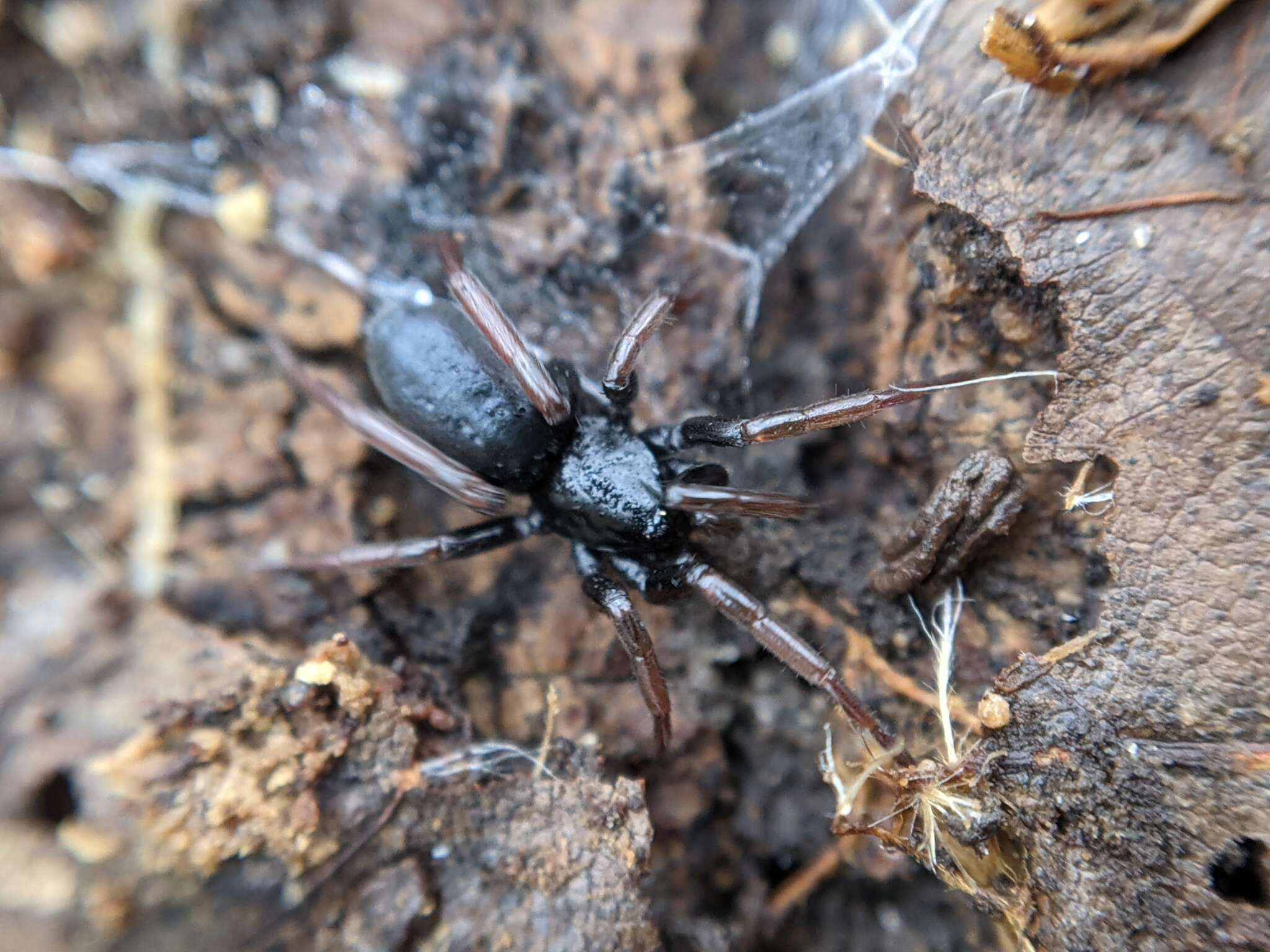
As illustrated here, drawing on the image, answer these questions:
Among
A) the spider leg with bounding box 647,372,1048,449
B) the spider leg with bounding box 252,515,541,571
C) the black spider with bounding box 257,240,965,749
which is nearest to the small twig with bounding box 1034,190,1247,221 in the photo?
the spider leg with bounding box 647,372,1048,449

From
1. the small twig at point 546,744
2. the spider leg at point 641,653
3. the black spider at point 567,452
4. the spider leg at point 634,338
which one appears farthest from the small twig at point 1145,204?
the small twig at point 546,744

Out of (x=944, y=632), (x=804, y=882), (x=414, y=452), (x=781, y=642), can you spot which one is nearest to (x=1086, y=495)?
(x=944, y=632)

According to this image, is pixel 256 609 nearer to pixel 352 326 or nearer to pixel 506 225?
pixel 352 326

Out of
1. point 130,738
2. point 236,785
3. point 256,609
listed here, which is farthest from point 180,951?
point 256,609

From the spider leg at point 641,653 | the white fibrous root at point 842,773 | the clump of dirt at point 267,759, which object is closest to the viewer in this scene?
the clump of dirt at point 267,759

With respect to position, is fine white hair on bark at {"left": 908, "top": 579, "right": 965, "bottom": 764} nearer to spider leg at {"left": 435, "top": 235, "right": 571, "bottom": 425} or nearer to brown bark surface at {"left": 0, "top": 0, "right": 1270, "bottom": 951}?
brown bark surface at {"left": 0, "top": 0, "right": 1270, "bottom": 951}

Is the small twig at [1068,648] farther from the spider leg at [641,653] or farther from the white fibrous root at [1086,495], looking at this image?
the spider leg at [641,653]
